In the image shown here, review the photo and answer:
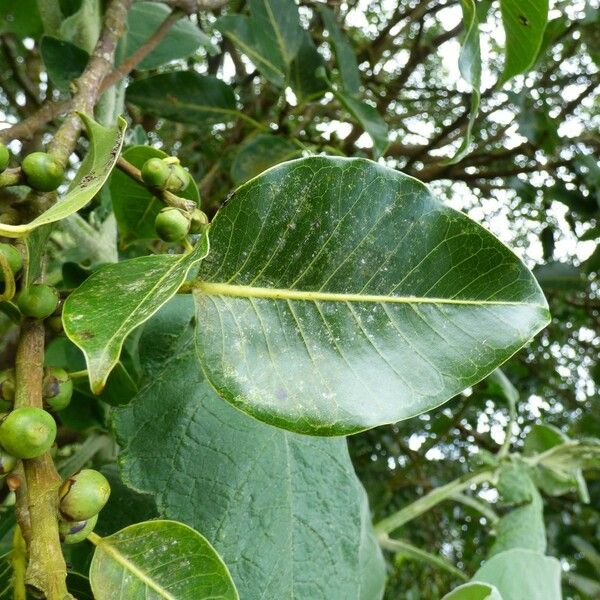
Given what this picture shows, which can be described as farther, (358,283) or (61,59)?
(61,59)

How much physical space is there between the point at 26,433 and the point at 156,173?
21 centimetres

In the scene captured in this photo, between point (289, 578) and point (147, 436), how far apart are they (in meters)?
0.16

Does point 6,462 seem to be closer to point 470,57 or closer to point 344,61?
point 470,57

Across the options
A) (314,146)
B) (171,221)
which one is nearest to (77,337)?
(171,221)

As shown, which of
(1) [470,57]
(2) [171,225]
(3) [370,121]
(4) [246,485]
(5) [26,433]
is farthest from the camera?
(3) [370,121]

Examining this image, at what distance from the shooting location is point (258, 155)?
48.4 inches

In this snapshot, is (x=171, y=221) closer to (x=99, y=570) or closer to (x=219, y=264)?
(x=219, y=264)

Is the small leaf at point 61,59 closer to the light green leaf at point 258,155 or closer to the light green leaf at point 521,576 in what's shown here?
the light green leaf at point 258,155

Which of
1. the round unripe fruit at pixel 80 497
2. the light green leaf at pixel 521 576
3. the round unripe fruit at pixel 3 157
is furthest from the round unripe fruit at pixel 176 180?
the light green leaf at pixel 521 576

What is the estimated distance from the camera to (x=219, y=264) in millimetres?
459

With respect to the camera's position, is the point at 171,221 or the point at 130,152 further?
the point at 130,152

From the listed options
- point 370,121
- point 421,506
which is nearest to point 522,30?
point 370,121

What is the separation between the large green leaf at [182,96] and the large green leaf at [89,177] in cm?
77

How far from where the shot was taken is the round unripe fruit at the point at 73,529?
0.36 meters
